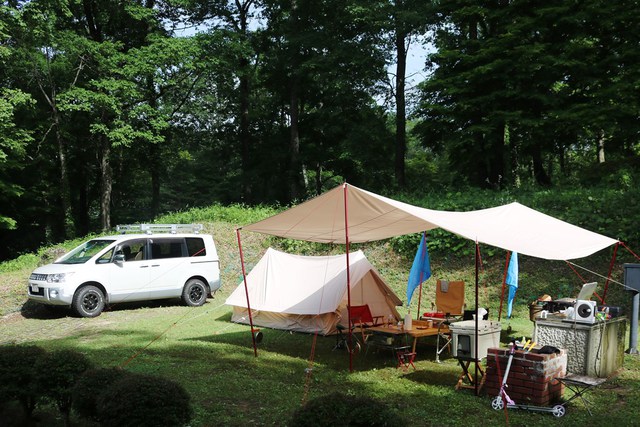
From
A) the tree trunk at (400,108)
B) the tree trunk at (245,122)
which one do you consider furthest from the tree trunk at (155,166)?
the tree trunk at (400,108)

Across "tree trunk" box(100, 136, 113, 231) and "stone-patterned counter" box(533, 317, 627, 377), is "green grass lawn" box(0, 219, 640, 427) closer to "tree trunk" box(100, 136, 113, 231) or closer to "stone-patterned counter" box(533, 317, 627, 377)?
"stone-patterned counter" box(533, 317, 627, 377)

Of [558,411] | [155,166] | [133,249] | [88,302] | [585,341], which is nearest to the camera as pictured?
[558,411]

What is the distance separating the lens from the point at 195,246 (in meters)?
14.3

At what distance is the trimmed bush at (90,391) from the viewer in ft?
15.1

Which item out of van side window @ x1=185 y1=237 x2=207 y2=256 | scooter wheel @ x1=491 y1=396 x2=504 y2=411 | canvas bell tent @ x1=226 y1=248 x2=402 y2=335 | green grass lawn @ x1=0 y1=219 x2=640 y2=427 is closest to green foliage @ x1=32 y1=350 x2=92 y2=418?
green grass lawn @ x1=0 y1=219 x2=640 y2=427

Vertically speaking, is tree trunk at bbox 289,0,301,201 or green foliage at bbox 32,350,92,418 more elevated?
tree trunk at bbox 289,0,301,201

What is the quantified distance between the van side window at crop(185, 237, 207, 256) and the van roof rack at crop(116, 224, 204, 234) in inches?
12.5

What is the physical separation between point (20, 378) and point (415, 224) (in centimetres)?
586

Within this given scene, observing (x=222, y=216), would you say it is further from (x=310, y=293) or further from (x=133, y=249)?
(x=310, y=293)

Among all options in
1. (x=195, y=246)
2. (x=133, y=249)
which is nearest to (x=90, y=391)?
(x=133, y=249)

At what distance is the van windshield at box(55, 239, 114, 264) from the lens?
1268 centimetres

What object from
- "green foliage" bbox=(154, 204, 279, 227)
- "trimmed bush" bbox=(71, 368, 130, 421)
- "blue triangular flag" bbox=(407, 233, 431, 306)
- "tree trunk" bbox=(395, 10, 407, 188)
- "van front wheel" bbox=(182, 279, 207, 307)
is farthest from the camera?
"tree trunk" bbox=(395, 10, 407, 188)

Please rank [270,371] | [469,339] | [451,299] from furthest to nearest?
[451,299]
[270,371]
[469,339]

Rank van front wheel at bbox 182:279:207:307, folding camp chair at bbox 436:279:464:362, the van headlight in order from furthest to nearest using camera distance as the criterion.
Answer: van front wheel at bbox 182:279:207:307
the van headlight
folding camp chair at bbox 436:279:464:362
